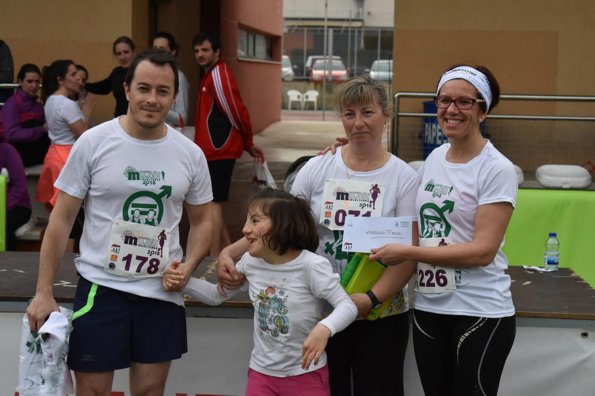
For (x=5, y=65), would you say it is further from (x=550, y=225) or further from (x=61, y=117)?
(x=550, y=225)

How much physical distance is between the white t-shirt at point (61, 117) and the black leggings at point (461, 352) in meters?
4.98

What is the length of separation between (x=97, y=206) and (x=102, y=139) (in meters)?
0.25

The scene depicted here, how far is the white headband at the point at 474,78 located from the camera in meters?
3.55

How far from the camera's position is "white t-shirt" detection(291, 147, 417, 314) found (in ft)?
12.4

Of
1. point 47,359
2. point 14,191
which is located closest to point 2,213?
point 14,191

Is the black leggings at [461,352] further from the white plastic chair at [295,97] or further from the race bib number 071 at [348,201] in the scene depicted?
the white plastic chair at [295,97]

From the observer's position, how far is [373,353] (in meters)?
3.76

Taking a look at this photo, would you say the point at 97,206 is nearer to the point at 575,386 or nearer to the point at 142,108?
the point at 142,108

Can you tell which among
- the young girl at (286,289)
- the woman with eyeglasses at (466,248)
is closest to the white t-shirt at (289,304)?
the young girl at (286,289)

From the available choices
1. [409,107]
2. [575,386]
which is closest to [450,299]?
[575,386]

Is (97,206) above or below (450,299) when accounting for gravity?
above

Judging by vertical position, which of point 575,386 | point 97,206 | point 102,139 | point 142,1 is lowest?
point 575,386

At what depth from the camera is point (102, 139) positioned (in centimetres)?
361

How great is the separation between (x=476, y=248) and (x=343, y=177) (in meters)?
0.62
